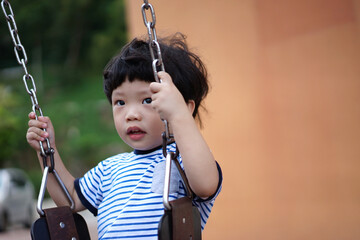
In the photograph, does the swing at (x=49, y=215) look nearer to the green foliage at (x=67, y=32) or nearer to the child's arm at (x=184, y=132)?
the child's arm at (x=184, y=132)

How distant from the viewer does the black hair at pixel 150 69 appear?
1747 millimetres

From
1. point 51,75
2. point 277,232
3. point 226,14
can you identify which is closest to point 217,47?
point 226,14

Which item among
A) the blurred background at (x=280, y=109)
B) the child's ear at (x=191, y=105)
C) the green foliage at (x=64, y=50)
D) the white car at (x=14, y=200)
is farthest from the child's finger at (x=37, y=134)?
the green foliage at (x=64, y=50)

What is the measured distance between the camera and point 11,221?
10320 mm

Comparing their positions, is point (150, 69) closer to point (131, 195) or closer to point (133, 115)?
point (133, 115)

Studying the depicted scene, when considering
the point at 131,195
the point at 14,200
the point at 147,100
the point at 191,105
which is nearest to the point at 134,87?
the point at 147,100

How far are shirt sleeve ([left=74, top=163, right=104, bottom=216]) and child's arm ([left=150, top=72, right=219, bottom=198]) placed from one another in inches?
18.8

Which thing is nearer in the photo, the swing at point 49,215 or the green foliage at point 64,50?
the swing at point 49,215

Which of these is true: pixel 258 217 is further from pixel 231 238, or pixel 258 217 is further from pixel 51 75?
pixel 51 75

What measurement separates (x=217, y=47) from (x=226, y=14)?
8.6 inches

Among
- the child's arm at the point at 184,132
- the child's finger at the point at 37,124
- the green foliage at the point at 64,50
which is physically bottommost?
the child's arm at the point at 184,132

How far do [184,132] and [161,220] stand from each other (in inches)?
9.7

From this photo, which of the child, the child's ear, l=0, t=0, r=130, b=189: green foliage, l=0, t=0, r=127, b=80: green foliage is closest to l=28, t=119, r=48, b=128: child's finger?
the child

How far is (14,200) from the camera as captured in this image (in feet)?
34.0
